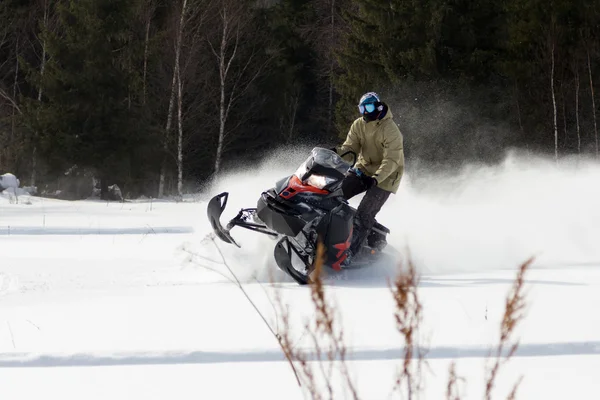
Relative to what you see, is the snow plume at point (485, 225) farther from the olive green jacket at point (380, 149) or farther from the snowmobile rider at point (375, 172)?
the olive green jacket at point (380, 149)

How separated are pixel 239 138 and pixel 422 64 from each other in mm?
11770

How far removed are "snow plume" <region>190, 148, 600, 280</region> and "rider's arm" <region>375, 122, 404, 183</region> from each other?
98 cm

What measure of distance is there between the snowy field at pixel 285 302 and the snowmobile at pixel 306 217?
285mm

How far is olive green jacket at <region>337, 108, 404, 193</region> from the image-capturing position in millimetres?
7730

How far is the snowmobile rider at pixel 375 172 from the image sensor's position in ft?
25.1

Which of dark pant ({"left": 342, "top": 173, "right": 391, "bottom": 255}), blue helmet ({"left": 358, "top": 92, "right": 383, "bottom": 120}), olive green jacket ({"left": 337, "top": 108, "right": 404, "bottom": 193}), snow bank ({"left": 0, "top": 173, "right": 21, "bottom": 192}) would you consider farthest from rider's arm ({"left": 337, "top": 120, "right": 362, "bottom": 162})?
snow bank ({"left": 0, "top": 173, "right": 21, "bottom": 192})

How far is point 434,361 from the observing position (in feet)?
13.3

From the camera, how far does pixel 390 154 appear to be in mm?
7754

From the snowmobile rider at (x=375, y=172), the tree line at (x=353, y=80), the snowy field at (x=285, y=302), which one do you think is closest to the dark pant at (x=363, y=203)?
the snowmobile rider at (x=375, y=172)

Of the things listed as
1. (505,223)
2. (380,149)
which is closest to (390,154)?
(380,149)

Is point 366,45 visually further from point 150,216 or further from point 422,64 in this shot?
point 150,216

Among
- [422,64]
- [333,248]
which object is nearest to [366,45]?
[422,64]

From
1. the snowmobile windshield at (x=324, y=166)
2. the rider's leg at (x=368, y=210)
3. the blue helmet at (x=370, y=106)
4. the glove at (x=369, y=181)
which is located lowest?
the rider's leg at (x=368, y=210)

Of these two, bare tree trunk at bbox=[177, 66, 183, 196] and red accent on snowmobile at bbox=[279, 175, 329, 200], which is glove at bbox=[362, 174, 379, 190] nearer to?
red accent on snowmobile at bbox=[279, 175, 329, 200]
